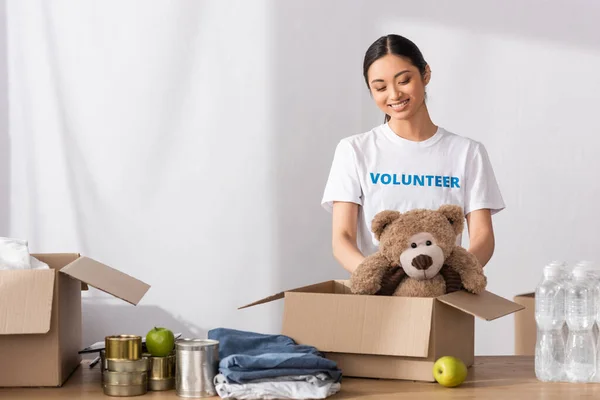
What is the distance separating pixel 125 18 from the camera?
127 inches

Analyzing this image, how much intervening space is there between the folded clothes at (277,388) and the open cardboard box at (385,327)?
0.13 metres

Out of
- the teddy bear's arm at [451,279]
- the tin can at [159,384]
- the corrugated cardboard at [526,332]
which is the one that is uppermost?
the teddy bear's arm at [451,279]

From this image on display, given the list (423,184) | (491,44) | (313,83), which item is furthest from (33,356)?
(491,44)

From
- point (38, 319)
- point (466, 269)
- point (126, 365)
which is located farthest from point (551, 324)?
point (38, 319)

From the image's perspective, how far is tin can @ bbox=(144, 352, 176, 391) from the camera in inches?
54.7

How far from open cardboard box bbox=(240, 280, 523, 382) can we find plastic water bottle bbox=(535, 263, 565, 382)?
0.06 metres

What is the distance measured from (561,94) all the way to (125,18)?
A: 1.71 m

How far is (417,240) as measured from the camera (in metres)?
1.45

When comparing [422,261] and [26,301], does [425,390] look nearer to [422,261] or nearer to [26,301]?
[422,261]

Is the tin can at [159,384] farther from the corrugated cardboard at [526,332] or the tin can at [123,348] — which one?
the corrugated cardboard at [526,332]

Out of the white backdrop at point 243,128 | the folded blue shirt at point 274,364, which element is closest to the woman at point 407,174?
the folded blue shirt at point 274,364

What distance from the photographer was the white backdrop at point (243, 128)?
3.21m

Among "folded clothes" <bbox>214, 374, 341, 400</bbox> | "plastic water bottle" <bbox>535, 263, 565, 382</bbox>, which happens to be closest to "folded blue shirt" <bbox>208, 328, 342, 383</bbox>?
"folded clothes" <bbox>214, 374, 341, 400</bbox>

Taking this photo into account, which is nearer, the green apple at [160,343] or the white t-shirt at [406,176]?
the green apple at [160,343]
